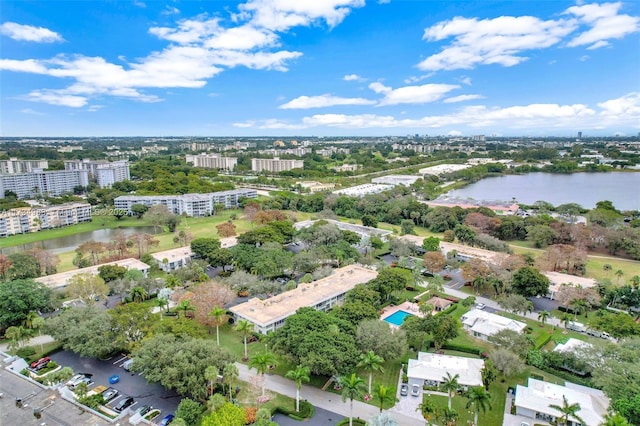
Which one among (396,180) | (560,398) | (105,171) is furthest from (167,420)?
(105,171)

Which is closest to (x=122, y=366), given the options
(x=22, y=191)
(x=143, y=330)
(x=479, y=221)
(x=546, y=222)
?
(x=143, y=330)

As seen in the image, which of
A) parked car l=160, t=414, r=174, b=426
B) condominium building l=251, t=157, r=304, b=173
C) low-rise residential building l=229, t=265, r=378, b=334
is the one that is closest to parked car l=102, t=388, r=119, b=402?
parked car l=160, t=414, r=174, b=426

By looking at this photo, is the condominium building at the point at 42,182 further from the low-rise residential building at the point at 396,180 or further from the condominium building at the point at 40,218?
the low-rise residential building at the point at 396,180

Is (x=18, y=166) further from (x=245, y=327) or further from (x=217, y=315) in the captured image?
(x=245, y=327)

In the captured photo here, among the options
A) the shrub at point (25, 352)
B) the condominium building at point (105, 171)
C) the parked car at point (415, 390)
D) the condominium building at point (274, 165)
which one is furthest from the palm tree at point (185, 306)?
the condominium building at point (274, 165)

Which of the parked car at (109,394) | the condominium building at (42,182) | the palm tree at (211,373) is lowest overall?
the parked car at (109,394)

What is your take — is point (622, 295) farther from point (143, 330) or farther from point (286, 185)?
point (286, 185)

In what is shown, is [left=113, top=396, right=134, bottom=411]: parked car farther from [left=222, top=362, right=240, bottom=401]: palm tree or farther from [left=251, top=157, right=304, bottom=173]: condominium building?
[left=251, top=157, right=304, bottom=173]: condominium building
